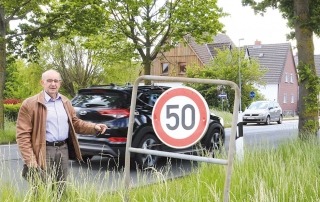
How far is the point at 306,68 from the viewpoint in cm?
1074

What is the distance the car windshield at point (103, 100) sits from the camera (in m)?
9.06

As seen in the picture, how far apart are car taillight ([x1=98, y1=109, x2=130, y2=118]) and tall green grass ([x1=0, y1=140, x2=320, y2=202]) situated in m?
A: 3.02

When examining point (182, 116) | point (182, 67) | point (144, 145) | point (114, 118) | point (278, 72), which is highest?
point (182, 67)

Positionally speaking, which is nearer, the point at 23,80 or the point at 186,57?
Answer: the point at 23,80

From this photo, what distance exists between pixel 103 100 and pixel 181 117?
550 centimetres

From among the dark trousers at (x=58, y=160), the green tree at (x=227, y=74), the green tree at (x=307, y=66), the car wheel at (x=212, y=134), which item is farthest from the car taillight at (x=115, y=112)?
the green tree at (x=227, y=74)

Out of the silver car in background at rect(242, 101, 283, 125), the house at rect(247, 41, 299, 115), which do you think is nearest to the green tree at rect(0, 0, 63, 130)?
the silver car in background at rect(242, 101, 283, 125)

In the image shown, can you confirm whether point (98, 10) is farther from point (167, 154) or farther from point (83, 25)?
point (167, 154)

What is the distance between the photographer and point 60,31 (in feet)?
56.8

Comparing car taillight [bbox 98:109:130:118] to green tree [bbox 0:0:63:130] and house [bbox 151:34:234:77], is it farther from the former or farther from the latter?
house [bbox 151:34:234:77]

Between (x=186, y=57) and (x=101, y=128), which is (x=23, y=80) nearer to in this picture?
(x=186, y=57)

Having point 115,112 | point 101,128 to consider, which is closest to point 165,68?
point 115,112

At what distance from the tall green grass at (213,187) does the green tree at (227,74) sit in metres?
32.7

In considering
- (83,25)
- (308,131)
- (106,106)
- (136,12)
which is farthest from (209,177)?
(136,12)
